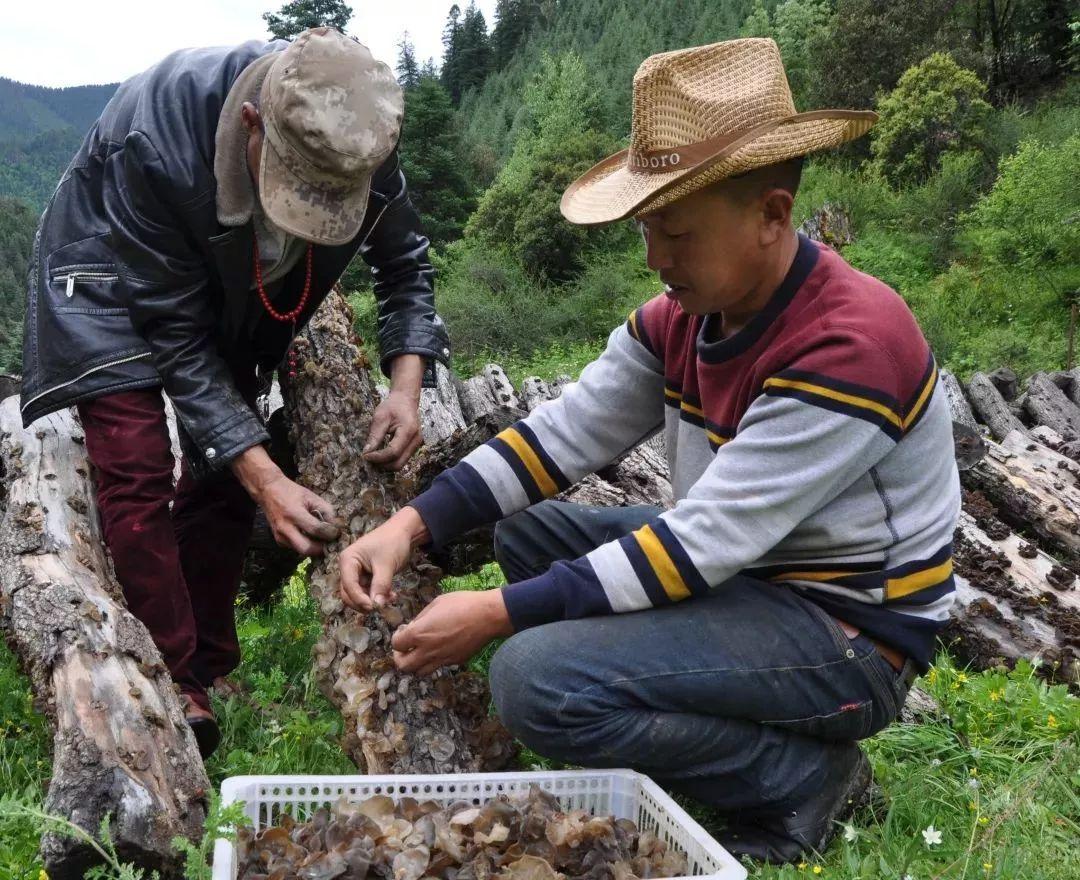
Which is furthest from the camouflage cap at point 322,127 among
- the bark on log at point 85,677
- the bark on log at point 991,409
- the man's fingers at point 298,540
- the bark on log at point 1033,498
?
the bark on log at point 991,409

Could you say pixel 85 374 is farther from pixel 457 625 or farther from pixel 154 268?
pixel 457 625

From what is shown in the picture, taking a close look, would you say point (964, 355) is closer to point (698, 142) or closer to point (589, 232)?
point (589, 232)

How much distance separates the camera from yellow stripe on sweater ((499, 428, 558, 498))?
2766 mm

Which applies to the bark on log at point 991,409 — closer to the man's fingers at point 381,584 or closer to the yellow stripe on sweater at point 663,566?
the yellow stripe on sweater at point 663,566

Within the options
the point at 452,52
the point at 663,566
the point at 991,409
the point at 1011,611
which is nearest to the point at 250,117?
the point at 663,566

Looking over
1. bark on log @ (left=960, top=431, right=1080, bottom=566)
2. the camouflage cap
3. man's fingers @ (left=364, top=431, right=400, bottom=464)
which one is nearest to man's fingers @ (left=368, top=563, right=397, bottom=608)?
man's fingers @ (left=364, top=431, right=400, bottom=464)

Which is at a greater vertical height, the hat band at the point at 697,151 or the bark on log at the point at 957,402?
the hat band at the point at 697,151

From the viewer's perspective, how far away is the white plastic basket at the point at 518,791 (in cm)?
197

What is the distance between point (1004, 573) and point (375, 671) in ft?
9.05

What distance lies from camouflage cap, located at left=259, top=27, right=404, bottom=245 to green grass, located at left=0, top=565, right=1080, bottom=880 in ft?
4.74

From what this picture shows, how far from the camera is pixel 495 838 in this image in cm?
192

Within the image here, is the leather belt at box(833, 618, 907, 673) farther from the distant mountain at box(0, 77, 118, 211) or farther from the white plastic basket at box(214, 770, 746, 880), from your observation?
the distant mountain at box(0, 77, 118, 211)

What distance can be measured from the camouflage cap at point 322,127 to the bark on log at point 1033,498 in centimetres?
381

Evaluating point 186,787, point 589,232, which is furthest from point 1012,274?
point 186,787
